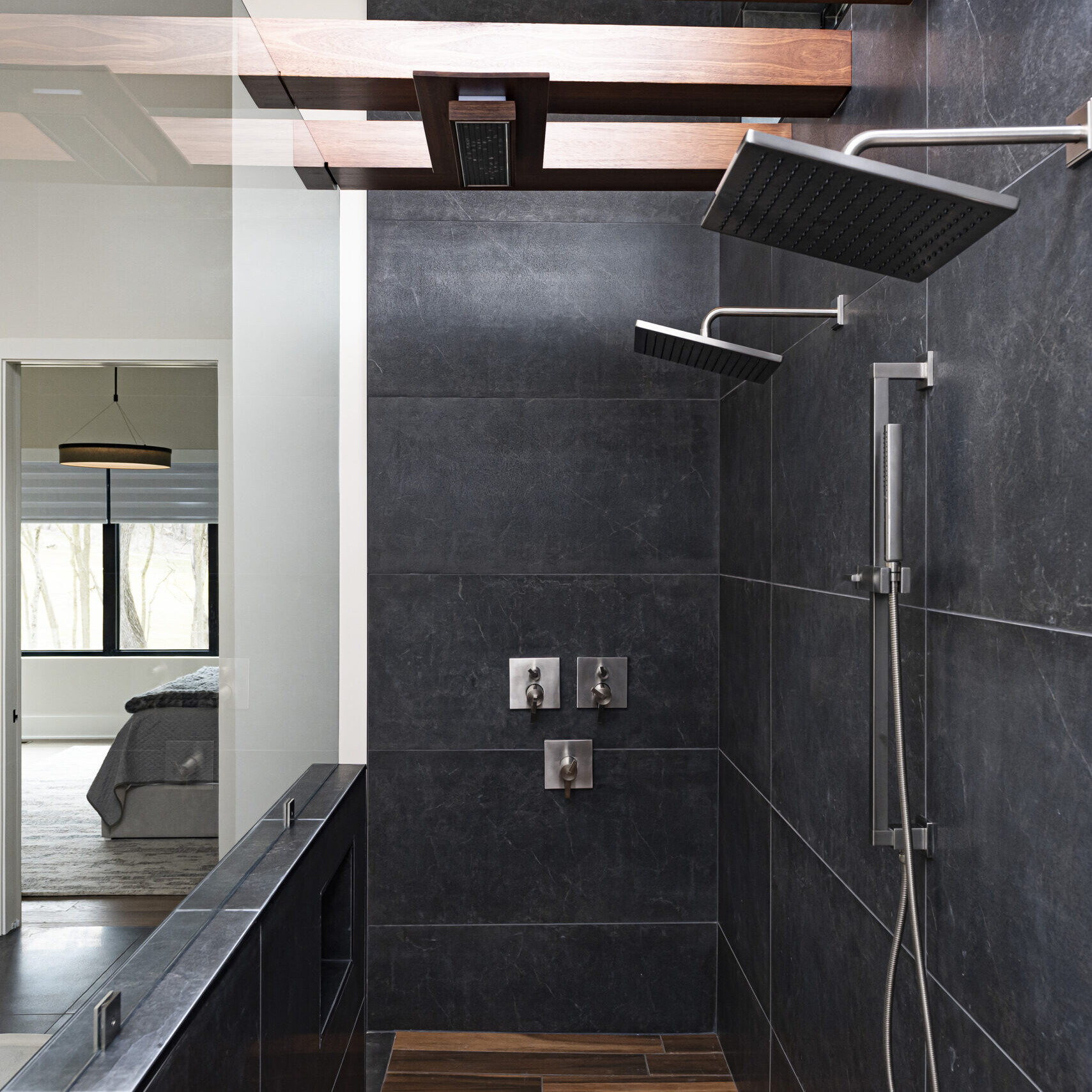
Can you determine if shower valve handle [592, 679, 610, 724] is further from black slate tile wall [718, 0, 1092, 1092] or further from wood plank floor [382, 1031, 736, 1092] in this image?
wood plank floor [382, 1031, 736, 1092]

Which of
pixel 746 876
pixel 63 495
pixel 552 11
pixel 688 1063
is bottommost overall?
pixel 688 1063

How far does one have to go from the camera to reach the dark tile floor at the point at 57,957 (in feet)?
2.80

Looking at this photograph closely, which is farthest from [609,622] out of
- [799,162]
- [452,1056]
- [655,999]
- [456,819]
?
[799,162]

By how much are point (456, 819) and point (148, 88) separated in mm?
2060

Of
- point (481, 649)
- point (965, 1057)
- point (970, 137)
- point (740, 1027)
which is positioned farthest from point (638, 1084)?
point (970, 137)

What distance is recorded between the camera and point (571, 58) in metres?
1.59

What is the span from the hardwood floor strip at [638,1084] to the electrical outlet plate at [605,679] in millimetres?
986

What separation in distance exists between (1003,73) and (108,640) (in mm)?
1280

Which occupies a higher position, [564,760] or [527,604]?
[527,604]

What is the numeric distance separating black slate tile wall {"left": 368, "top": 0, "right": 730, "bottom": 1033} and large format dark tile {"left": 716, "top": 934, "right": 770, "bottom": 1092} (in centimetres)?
7

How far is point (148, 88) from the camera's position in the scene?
1.08 meters

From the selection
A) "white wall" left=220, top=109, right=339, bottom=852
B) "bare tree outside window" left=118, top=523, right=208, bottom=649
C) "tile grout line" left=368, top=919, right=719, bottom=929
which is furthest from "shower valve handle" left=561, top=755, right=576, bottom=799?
"bare tree outside window" left=118, top=523, right=208, bottom=649

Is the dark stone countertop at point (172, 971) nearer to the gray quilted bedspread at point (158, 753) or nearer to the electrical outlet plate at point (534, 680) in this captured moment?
the gray quilted bedspread at point (158, 753)

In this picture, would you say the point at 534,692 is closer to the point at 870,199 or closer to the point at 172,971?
the point at 172,971
